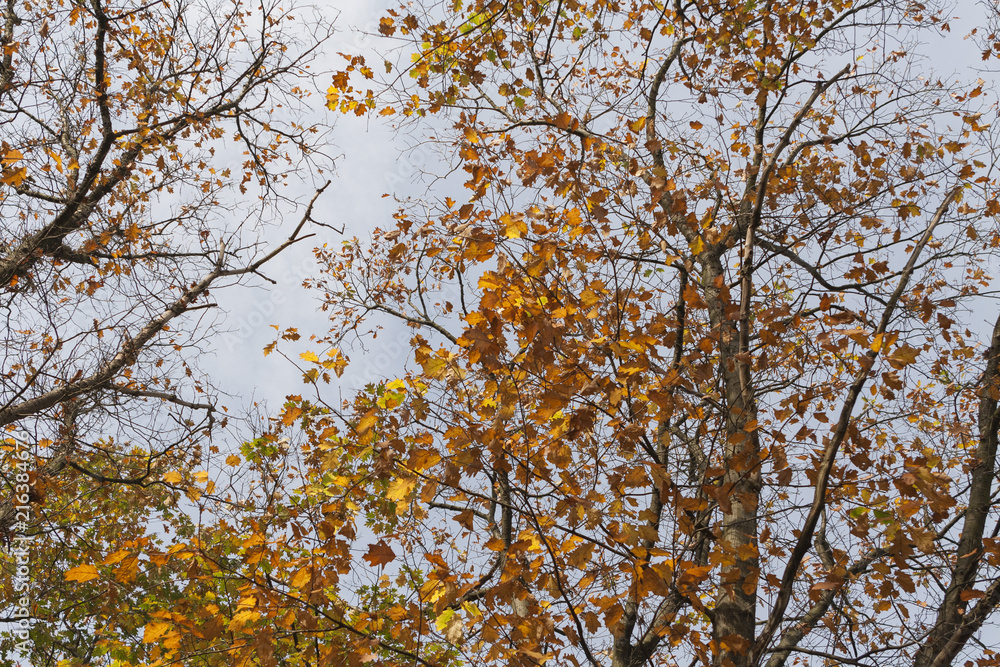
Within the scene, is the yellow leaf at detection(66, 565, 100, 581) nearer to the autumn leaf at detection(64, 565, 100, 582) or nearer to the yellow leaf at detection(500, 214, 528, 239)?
the autumn leaf at detection(64, 565, 100, 582)

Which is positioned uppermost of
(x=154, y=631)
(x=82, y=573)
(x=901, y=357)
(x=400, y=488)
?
(x=901, y=357)

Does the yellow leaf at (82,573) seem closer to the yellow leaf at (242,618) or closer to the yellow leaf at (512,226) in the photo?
the yellow leaf at (242,618)

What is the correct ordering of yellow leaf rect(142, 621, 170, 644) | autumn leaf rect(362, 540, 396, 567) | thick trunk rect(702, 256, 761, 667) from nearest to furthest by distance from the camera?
1. autumn leaf rect(362, 540, 396, 567)
2. yellow leaf rect(142, 621, 170, 644)
3. thick trunk rect(702, 256, 761, 667)

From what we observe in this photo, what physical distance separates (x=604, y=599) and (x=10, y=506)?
6292 millimetres

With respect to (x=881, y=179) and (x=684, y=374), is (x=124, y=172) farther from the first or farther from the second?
(x=881, y=179)

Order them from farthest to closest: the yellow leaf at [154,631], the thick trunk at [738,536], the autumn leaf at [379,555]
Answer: the thick trunk at [738,536] < the yellow leaf at [154,631] < the autumn leaf at [379,555]

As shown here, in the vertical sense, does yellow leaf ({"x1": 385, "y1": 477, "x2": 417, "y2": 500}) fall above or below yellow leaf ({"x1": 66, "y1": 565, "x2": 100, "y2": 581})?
above

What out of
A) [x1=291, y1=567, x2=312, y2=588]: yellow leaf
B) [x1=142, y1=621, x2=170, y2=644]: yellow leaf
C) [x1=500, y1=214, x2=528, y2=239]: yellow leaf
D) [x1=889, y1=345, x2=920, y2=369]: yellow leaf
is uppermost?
[x1=500, y1=214, x2=528, y2=239]: yellow leaf

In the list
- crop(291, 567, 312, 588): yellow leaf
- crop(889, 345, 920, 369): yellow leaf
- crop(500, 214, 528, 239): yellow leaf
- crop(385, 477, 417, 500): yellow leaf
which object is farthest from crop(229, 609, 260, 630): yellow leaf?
crop(889, 345, 920, 369): yellow leaf

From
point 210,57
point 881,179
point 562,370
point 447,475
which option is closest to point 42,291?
point 447,475

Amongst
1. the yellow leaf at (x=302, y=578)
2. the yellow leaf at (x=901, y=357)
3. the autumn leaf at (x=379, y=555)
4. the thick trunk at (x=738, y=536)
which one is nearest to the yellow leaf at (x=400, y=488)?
the autumn leaf at (x=379, y=555)

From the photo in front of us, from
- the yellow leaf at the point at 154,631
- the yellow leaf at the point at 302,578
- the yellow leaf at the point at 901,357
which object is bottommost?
the yellow leaf at the point at 154,631

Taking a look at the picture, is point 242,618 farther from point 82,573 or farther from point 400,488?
point 400,488

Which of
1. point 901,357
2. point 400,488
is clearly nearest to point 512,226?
point 400,488
